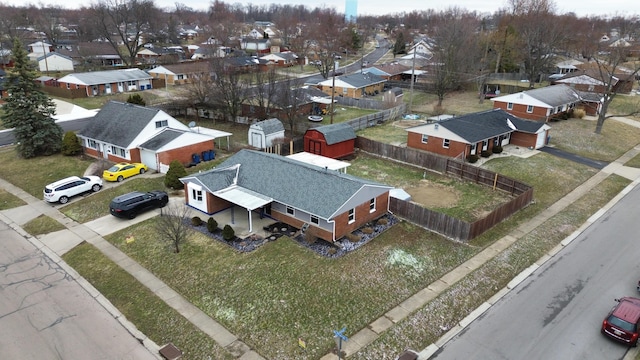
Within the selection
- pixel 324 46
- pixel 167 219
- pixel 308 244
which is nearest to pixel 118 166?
pixel 167 219

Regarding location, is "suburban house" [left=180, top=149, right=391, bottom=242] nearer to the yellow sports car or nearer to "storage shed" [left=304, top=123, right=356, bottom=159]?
the yellow sports car

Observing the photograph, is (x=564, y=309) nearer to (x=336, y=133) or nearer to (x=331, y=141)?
(x=331, y=141)

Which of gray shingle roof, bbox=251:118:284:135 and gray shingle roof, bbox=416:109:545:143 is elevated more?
gray shingle roof, bbox=416:109:545:143

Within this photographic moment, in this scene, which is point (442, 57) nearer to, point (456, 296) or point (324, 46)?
point (324, 46)

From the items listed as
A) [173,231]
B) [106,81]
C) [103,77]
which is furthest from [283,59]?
[173,231]

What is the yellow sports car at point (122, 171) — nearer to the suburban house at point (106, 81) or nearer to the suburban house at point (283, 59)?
the suburban house at point (106, 81)

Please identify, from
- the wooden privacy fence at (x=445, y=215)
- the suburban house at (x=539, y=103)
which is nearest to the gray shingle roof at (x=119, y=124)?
the wooden privacy fence at (x=445, y=215)

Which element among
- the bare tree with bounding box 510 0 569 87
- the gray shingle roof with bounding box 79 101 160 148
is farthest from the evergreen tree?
the bare tree with bounding box 510 0 569 87
